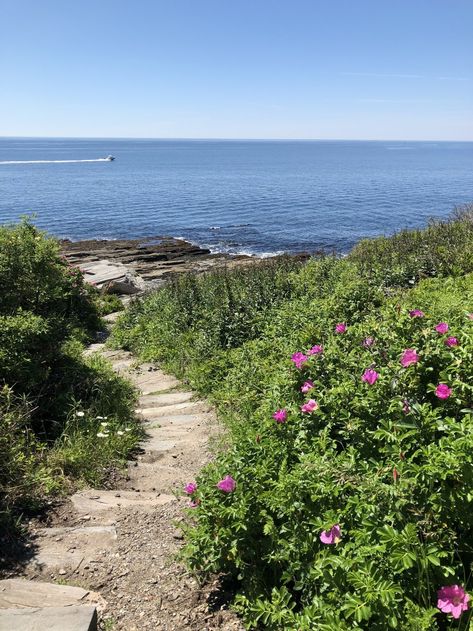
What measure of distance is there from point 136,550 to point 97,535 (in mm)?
388

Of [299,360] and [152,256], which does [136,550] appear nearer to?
[299,360]

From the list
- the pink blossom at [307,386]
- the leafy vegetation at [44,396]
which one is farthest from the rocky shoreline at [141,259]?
the pink blossom at [307,386]

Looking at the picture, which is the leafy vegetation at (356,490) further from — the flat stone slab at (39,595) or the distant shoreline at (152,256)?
the distant shoreline at (152,256)

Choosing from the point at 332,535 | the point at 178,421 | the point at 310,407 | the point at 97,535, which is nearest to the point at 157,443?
the point at 178,421

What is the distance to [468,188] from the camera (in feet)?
225

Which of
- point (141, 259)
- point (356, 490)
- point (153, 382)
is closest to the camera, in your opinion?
point (356, 490)

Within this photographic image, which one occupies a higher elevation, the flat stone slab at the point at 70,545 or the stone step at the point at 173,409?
the flat stone slab at the point at 70,545

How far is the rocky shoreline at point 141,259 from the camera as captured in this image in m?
22.8

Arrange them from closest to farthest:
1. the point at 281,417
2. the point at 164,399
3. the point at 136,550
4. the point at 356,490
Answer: the point at 356,490, the point at 281,417, the point at 136,550, the point at 164,399

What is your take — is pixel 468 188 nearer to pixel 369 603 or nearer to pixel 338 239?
pixel 338 239

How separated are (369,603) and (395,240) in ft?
43.1

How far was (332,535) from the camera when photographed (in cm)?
261

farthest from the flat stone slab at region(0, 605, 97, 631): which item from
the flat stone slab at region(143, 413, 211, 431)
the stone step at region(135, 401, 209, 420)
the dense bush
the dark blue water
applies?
the dark blue water

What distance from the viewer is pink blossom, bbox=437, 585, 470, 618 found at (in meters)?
2.16
